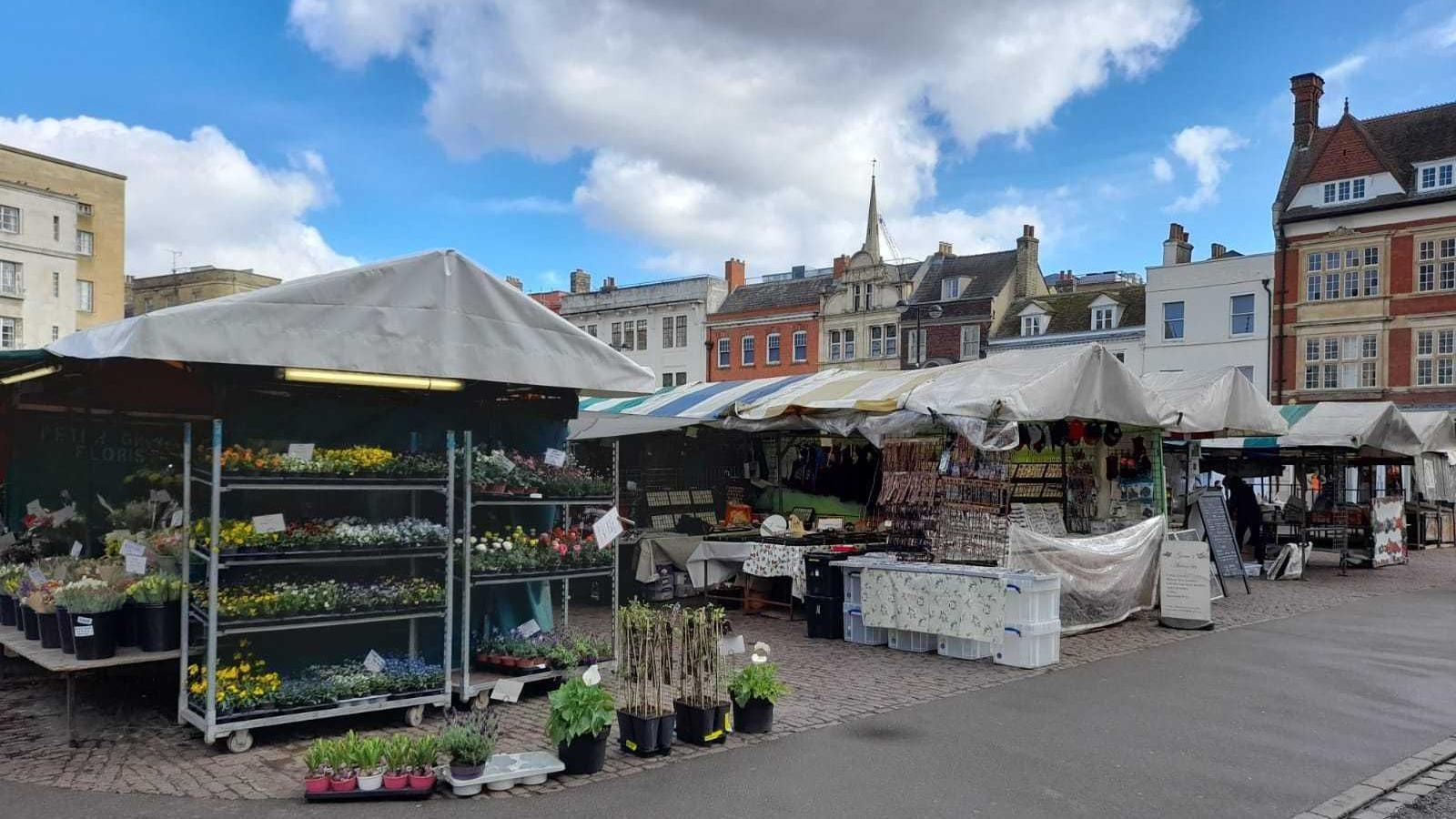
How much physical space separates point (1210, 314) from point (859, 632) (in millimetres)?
32234

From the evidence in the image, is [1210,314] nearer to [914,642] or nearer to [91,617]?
[914,642]

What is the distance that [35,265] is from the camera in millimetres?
59031

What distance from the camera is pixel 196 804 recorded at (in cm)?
551

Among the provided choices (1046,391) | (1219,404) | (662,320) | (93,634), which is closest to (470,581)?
(93,634)

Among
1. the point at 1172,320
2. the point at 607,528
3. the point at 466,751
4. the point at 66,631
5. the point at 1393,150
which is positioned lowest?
the point at 466,751

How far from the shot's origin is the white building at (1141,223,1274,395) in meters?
36.8

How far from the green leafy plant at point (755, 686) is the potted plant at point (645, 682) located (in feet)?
1.68

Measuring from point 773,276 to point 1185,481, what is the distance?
43851 mm

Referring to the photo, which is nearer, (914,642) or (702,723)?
(702,723)

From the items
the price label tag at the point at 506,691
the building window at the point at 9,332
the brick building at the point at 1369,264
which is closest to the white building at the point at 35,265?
the building window at the point at 9,332

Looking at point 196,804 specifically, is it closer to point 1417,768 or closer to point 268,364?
point 268,364

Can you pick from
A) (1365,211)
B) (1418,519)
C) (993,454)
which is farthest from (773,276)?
(993,454)

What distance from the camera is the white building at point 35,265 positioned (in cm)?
5759

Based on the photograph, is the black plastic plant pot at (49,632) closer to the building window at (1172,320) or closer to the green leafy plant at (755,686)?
the green leafy plant at (755,686)
